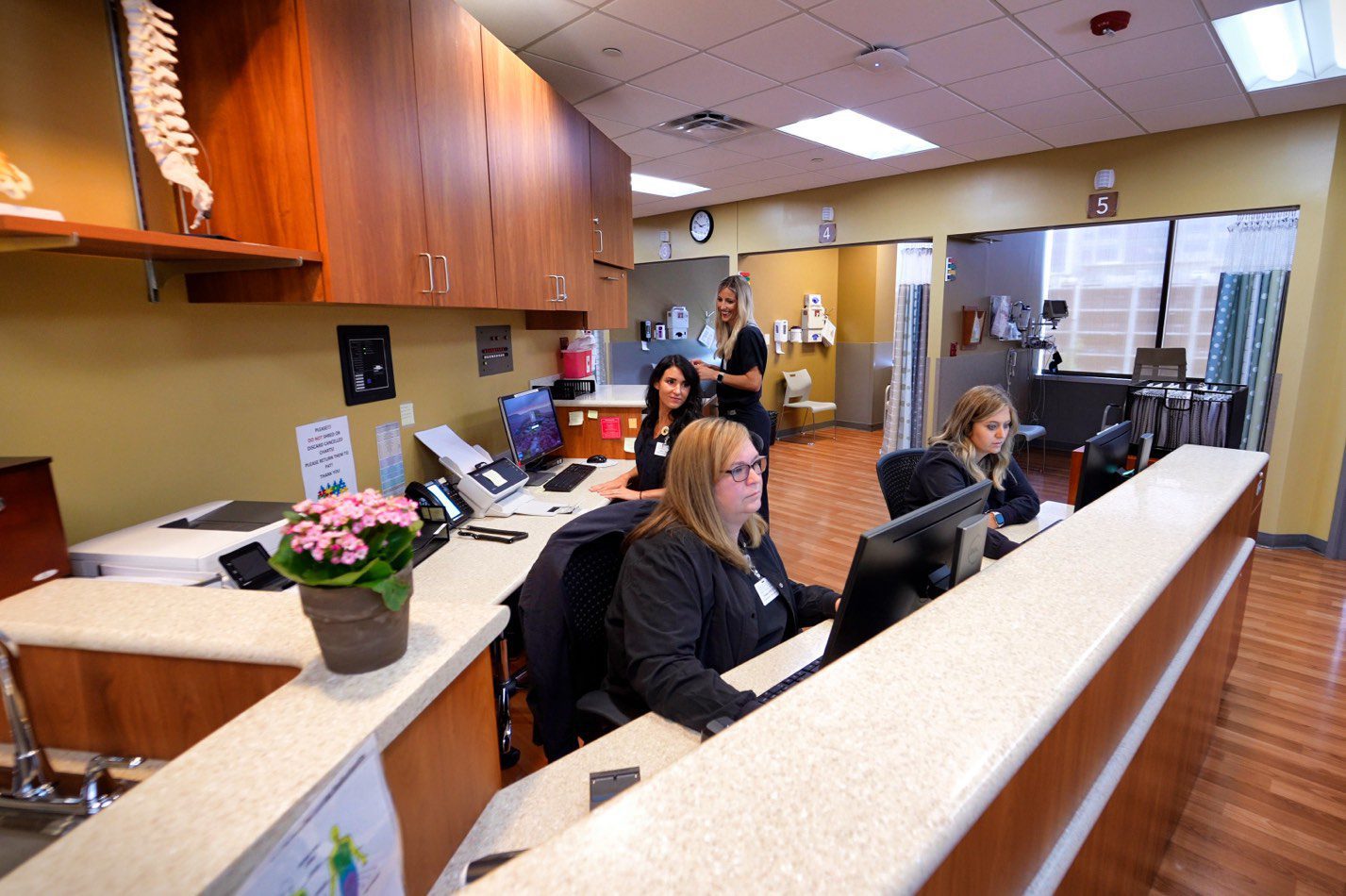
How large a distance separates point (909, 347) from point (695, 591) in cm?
574

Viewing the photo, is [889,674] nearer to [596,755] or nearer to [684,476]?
[596,755]

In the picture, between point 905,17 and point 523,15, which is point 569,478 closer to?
point 523,15

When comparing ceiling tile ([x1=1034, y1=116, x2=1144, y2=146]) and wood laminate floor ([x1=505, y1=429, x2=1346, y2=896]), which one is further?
ceiling tile ([x1=1034, y1=116, x2=1144, y2=146])

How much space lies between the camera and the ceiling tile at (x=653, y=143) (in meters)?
4.35

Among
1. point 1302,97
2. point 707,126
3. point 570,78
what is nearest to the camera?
point 570,78

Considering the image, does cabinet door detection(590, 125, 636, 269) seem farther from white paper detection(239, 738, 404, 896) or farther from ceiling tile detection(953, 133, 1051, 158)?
white paper detection(239, 738, 404, 896)

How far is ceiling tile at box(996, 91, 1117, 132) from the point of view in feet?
12.2

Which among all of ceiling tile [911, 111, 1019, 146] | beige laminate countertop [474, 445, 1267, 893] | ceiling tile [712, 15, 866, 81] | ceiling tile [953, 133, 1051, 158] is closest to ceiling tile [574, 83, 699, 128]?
ceiling tile [712, 15, 866, 81]

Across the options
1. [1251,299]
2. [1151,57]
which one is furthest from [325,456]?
[1251,299]

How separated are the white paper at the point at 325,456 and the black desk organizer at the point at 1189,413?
4516 mm

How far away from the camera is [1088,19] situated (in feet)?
8.98

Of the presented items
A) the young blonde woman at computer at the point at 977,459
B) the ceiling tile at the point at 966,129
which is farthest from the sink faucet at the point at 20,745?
the ceiling tile at the point at 966,129

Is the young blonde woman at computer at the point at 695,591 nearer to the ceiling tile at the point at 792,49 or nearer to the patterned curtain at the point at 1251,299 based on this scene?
the ceiling tile at the point at 792,49

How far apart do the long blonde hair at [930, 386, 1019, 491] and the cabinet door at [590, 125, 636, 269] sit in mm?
1849
